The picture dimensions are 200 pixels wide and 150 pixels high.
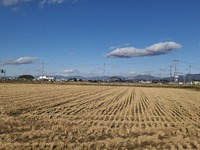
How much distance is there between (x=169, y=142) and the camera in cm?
1077

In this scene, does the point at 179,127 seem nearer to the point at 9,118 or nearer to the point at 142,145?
the point at 142,145

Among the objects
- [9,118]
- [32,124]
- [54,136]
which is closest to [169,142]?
[54,136]

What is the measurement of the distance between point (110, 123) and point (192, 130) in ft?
11.5

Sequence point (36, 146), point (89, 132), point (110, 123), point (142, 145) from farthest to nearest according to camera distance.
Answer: point (110, 123), point (89, 132), point (142, 145), point (36, 146)

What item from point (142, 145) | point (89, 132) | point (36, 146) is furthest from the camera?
point (89, 132)

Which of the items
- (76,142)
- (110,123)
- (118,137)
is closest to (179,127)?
(110,123)

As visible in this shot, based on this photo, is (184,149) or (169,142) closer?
(184,149)

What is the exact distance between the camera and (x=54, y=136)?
1094 cm

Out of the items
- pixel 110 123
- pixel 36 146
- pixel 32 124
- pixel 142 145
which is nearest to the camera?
pixel 36 146

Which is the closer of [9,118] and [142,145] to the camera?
[142,145]

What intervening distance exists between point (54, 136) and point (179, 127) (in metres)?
6.03

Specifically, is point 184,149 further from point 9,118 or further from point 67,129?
point 9,118

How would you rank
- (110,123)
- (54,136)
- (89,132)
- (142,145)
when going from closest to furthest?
(142,145), (54,136), (89,132), (110,123)

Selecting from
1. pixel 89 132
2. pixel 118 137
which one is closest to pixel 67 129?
pixel 89 132
